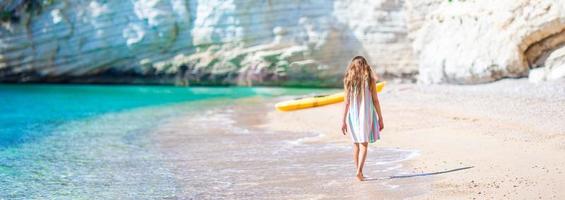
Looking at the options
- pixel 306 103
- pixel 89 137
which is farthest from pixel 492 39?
pixel 89 137

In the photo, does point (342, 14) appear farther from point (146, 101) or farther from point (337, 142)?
point (337, 142)

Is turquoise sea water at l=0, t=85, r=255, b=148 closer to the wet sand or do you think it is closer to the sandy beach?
the wet sand

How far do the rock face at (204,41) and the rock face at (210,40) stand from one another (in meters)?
0.03

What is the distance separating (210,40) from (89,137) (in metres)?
12.3

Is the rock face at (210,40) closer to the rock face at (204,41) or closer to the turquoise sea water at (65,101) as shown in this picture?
the rock face at (204,41)

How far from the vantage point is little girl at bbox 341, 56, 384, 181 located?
6.93m

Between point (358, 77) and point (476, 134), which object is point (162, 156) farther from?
point (476, 134)

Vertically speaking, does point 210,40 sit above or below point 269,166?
above

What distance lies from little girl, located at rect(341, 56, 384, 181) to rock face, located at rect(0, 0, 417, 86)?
16111mm

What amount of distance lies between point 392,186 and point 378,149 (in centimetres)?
253

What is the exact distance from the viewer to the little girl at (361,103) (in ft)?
22.7

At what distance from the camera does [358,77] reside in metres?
6.93

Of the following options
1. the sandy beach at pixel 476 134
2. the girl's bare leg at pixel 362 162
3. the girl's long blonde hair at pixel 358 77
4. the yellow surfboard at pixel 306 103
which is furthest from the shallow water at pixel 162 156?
the girl's long blonde hair at pixel 358 77

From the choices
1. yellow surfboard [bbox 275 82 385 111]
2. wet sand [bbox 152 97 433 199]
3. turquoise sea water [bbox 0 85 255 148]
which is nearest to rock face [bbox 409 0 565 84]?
yellow surfboard [bbox 275 82 385 111]
